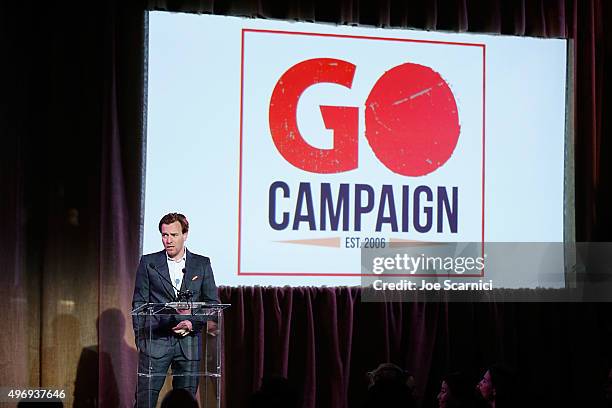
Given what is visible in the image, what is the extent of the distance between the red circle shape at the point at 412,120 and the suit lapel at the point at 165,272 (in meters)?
1.78

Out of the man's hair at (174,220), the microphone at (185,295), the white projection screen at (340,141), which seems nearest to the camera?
the microphone at (185,295)

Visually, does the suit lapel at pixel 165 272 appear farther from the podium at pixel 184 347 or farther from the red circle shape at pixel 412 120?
the red circle shape at pixel 412 120

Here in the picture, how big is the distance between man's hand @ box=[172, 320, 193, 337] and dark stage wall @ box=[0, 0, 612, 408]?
1.30 m

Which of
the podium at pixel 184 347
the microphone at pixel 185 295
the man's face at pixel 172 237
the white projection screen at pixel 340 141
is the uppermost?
the white projection screen at pixel 340 141

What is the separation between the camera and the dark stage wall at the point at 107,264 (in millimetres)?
5477

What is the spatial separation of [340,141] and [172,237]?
151cm

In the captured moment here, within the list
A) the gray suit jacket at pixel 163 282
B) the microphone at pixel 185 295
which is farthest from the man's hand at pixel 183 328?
the microphone at pixel 185 295

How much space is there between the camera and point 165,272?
16.3ft

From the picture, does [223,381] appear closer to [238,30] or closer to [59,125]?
[59,125]

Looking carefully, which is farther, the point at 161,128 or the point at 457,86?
the point at 457,86

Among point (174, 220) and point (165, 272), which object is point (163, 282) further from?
point (174, 220)

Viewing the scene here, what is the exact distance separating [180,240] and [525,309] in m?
2.62

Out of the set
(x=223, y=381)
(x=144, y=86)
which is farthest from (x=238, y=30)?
(x=223, y=381)

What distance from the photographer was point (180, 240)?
5.05m
